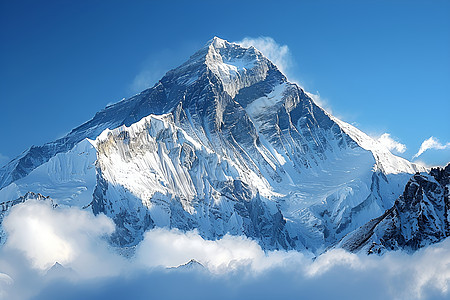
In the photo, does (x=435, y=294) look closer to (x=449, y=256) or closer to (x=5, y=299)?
(x=449, y=256)

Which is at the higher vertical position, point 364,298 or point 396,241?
point 396,241

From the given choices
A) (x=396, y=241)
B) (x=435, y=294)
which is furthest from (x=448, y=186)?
(x=435, y=294)

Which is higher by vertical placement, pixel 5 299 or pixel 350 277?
pixel 5 299

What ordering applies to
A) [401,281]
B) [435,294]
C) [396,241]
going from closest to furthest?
[435,294]
[401,281]
[396,241]

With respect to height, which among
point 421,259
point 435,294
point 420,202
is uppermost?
point 420,202

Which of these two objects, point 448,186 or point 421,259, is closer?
point 421,259

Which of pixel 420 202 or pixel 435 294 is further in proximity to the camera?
pixel 420 202

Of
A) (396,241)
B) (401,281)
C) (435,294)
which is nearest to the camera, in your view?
(435,294)

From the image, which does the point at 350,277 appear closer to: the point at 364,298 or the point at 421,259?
the point at 364,298

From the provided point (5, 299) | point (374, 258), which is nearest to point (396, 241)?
point (374, 258)
